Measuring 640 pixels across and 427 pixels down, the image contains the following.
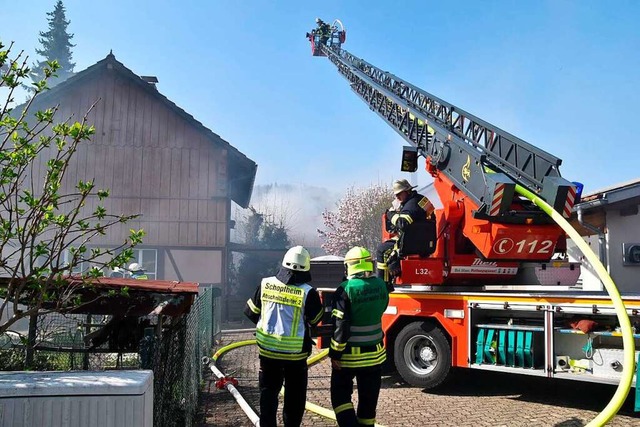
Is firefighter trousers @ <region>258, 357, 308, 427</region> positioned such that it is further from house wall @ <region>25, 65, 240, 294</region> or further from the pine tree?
the pine tree

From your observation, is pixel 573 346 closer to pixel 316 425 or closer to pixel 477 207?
pixel 477 207

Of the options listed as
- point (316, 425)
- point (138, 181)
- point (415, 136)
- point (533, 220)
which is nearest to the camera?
point (316, 425)

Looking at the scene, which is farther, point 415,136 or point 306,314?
point 415,136

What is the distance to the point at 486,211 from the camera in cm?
663

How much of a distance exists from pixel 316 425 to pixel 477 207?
131 inches

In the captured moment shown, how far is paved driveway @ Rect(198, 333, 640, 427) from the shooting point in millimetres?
5562

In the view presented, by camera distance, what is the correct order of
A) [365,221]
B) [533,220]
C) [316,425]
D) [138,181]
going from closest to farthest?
[316,425] < [533,220] < [138,181] < [365,221]

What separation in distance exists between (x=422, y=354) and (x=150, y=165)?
13.0 m

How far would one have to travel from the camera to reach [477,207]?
6.84 metres

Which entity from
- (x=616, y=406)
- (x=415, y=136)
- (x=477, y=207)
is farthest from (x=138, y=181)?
(x=616, y=406)

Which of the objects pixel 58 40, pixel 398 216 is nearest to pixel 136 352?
pixel 398 216

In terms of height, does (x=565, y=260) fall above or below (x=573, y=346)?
above

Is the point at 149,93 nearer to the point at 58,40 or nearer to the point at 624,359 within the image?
the point at 624,359

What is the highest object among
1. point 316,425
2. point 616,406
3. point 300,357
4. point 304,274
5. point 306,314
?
point 304,274
